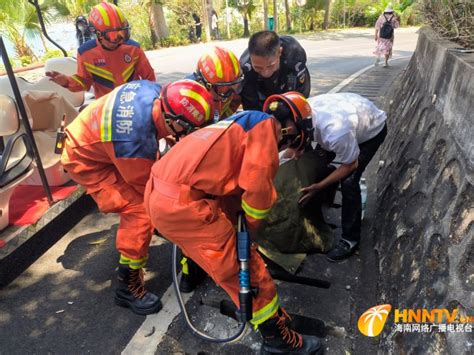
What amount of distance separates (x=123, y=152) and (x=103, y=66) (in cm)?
193

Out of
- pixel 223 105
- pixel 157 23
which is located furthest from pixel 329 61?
pixel 157 23

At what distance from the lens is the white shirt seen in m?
2.79

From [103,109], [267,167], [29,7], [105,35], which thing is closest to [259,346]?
[267,167]

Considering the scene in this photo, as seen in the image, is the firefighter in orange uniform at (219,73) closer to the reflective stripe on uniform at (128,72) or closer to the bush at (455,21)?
the reflective stripe on uniform at (128,72)

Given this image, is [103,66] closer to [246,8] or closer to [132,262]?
[132,262]

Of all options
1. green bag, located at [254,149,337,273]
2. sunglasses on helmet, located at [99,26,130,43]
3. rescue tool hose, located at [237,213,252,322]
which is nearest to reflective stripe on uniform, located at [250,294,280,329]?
rescue tool hose, located at [237,213,252,322]

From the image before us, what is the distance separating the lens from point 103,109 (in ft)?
8.54

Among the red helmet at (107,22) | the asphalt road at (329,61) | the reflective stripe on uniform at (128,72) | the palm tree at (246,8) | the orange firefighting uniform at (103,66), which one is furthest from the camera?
the palm tree at (246,8)

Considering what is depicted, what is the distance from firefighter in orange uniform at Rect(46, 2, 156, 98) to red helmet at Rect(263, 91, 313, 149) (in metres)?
2.18

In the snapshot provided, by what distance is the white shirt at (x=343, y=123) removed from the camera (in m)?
2.79

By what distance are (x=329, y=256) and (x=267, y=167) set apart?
5.03 ft

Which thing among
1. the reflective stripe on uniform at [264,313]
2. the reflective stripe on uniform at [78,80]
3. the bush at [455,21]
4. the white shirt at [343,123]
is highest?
the bush at [455,21]

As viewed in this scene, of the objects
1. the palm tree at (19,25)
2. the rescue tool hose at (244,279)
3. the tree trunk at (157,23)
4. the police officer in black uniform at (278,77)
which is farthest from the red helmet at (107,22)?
the tree trunk at (157,23)

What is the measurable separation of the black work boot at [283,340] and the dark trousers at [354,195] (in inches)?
42.8
